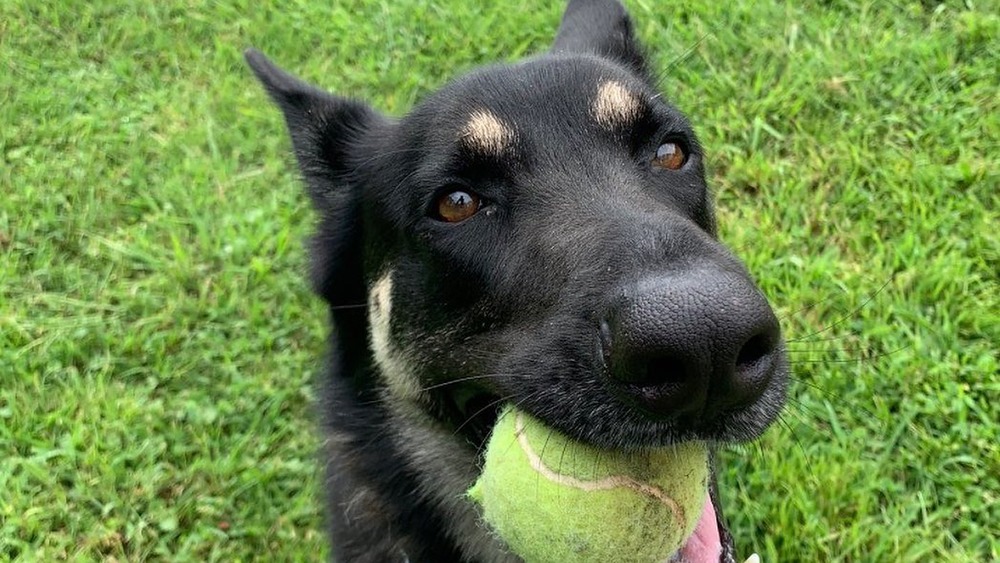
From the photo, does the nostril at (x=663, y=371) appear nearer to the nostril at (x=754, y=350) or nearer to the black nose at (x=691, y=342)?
the black nose at (x=691, y=342)

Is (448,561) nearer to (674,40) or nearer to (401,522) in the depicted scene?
→ (401,522)

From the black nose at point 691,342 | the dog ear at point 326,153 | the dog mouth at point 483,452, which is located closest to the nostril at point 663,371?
the black nose at point 691,342

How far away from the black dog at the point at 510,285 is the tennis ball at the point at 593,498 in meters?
0.10

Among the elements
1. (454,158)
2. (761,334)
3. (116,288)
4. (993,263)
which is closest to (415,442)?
(454,158)

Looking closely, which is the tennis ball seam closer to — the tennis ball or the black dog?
the tennis ball

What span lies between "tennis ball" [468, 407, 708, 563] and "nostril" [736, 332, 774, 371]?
14.4 inches

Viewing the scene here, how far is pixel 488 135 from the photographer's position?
2.86 meters

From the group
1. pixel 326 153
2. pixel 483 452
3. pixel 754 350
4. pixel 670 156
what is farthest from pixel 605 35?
pixel 754 350

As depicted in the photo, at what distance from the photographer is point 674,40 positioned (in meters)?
6.31

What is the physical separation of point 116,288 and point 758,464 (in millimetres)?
3860

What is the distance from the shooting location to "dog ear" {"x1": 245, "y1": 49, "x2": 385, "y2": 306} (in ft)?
11.9

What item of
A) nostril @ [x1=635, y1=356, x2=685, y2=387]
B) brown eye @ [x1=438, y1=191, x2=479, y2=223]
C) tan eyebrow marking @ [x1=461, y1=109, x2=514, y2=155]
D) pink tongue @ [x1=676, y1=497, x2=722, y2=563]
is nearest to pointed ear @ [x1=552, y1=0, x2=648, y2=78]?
tan eyebrow marking @ [x1=461, y1=109, x2=514, y2=155]

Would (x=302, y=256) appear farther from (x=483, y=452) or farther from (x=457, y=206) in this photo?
(x=483, y=452)

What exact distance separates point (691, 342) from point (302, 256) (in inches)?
119
